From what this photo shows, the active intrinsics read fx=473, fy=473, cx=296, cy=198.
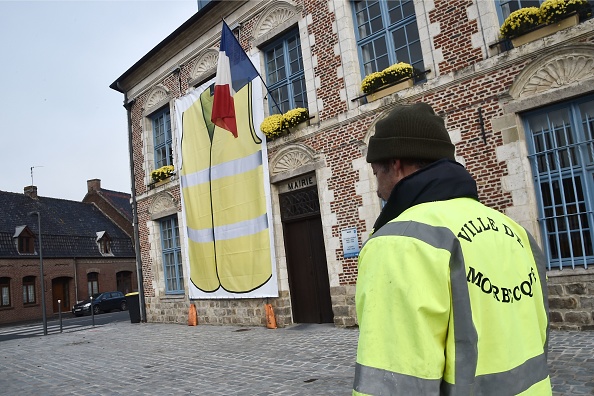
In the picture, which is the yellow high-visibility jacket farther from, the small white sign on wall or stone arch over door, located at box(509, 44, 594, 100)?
the small white sign on wall

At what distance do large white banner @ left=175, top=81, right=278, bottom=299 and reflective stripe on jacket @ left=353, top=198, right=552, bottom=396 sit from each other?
9761 mm

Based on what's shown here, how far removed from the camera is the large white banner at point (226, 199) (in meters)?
11.3

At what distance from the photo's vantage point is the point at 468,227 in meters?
1.25

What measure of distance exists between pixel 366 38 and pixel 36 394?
→ 8.47 metres

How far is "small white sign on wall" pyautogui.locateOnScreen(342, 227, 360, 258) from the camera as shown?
31.0 ft

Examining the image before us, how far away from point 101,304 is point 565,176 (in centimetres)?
2643

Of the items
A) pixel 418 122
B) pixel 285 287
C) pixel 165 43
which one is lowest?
pixel 285 287

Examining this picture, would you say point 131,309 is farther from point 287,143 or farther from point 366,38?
point 366,38

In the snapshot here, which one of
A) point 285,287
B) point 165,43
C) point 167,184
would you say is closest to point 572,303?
point 285,287

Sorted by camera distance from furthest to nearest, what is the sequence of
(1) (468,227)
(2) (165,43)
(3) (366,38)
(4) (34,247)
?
(4) (34,247)
(2) (165,43)
(3) (366,38)
(1) (468,227)

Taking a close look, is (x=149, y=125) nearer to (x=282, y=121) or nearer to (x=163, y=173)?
(x=163, y=173)

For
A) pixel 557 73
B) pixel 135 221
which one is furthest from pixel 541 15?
pixel 135 221

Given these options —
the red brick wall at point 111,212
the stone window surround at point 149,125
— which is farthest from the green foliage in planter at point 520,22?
the red brick wall at point 111,212

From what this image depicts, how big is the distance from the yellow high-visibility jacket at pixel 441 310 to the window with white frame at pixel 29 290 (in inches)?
1288
